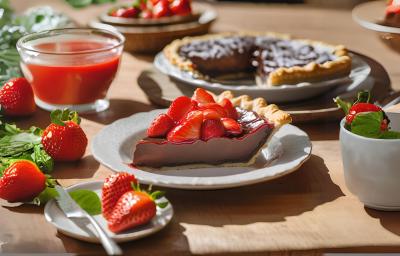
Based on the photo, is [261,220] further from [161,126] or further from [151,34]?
[151,34]

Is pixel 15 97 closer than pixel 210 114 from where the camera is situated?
No

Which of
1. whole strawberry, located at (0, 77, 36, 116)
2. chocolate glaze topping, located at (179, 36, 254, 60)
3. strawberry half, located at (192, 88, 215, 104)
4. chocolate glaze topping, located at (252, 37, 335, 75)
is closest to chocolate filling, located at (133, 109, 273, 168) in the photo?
strawberry half, located at (192, 88, 215, 104)

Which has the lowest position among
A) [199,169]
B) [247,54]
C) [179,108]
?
[247,54]

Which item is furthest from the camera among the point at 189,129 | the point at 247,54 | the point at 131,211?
the point at 247,54

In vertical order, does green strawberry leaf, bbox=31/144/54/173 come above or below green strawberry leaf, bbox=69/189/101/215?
below

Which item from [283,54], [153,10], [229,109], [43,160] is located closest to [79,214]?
[43,160]

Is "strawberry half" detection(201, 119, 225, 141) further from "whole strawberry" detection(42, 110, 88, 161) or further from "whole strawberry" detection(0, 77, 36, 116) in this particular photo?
"whole strawberry" detection(0, 77, 36, 116)
